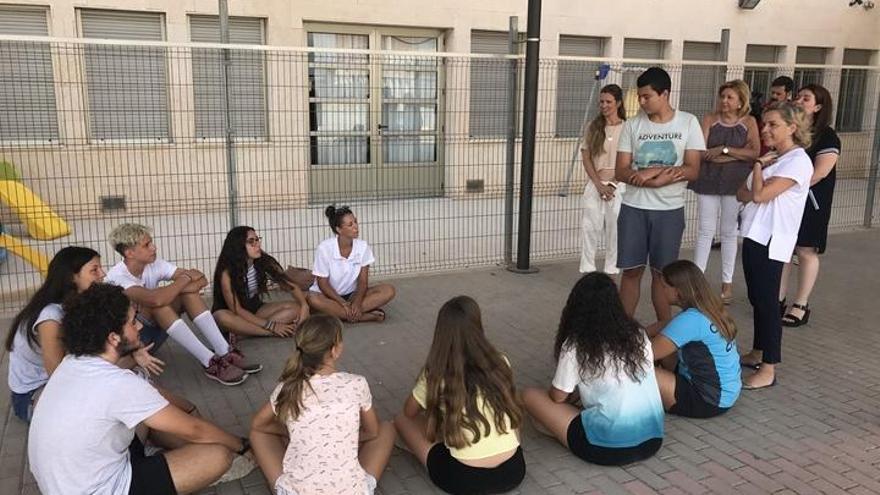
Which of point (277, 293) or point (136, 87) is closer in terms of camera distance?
point (277, 293)

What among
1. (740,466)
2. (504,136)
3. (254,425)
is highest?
(504,136)

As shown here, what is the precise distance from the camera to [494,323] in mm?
6109

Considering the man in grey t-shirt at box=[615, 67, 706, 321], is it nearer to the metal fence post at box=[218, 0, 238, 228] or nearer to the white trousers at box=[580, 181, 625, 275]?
the white trousers at box=[580, 181, 625, 275]

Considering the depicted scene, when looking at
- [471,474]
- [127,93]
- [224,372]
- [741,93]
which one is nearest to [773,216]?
[741,93]

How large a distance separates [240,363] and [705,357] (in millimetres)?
2935

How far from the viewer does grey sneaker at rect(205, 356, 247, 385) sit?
15.5 ft

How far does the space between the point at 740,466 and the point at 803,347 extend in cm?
224

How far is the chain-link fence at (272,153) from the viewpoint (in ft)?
23.8

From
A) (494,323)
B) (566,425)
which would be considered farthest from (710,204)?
(566,425)

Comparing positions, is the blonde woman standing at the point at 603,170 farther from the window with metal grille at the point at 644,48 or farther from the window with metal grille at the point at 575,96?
the window with metal grille at the point at 644,48

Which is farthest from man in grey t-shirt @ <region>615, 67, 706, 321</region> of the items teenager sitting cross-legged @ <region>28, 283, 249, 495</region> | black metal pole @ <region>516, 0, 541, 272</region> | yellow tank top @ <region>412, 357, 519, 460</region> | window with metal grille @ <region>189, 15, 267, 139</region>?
window with metal grille @ <region>189, 15, 267, 139</region>

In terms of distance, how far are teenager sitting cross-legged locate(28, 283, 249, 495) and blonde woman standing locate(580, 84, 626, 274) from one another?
15.8ft

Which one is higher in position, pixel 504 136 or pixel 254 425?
pixel 504 136

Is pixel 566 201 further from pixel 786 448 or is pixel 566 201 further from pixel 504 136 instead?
pixel 786 448
